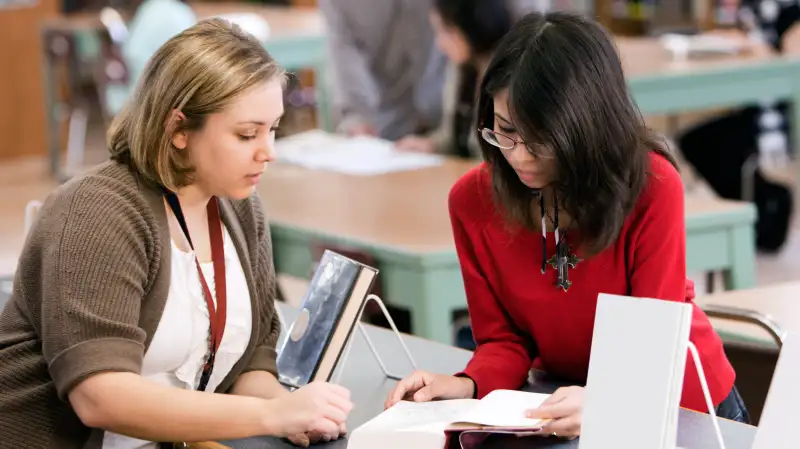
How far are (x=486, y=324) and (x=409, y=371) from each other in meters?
0.19

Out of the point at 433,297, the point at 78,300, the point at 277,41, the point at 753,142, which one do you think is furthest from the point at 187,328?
the point at 277,41

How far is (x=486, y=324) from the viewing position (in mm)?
2057

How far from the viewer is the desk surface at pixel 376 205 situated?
10.1ft

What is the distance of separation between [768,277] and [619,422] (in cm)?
393

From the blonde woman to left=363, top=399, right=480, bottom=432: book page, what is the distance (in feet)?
0.19

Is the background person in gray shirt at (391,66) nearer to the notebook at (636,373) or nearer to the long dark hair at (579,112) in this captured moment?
the long dark hair at (579,112)

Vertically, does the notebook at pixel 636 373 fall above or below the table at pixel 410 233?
above

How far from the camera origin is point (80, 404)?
1674 millimetres

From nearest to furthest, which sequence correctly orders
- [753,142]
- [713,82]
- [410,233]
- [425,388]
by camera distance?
[425,388]
[410,233]
[713,82]
[753,142]

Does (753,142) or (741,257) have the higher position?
(741,257)

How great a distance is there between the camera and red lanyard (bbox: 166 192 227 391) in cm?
184

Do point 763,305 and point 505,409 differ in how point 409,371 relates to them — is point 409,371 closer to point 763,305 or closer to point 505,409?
point 505,409

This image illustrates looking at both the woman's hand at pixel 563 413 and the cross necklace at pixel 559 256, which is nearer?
the woman's hand at pixel 563 413

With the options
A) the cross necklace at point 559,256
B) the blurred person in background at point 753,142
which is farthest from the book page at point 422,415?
the blurred person in background at point 753,142
